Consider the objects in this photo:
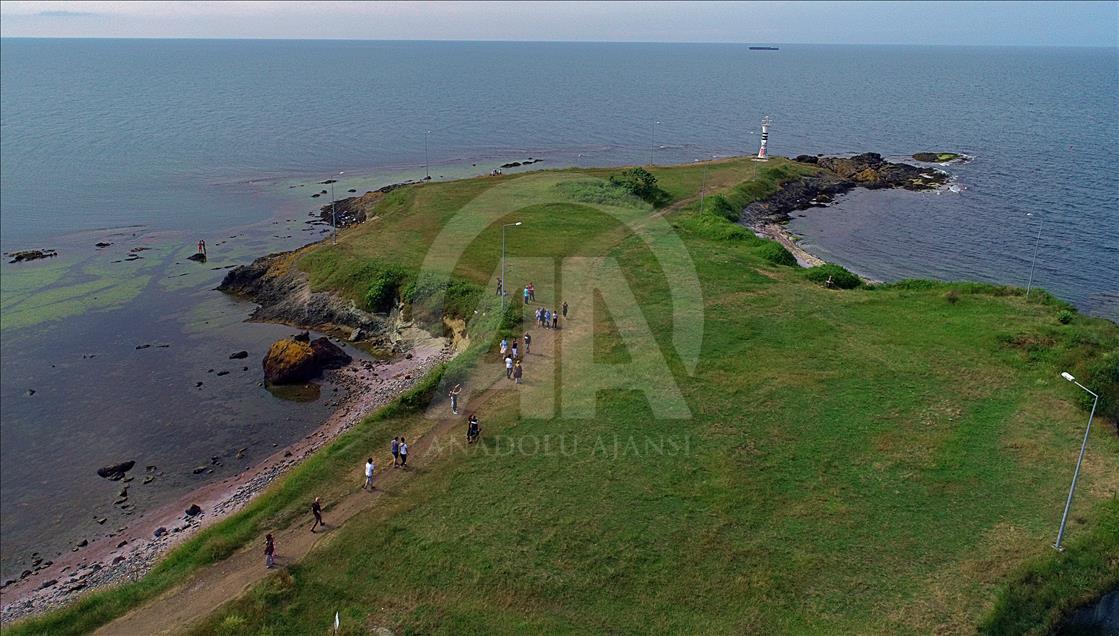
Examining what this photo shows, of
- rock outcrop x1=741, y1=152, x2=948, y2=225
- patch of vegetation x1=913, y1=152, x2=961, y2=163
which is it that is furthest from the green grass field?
patch of vegetation x1=913, y1=152, x2=961, y2=163

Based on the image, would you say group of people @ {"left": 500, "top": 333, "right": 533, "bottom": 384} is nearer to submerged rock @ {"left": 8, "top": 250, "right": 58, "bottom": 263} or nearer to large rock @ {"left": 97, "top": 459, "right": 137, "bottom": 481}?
large rock @ {"left": 97, "top": 459, "right": 137, "bottom": 481}

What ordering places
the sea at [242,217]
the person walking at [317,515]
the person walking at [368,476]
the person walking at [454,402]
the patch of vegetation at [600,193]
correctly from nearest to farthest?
1. the person walking at [317,515]
2. the person walking at [368,476]
3. the person walking at [454,402]
4. the sea at [242,217]
5. the patch of vegetation at [600,193]

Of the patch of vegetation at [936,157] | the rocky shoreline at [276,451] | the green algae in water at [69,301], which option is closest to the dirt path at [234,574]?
the rocky shoreline at [276,451]

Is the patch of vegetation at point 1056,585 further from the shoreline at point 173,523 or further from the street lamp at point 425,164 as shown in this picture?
the street lamp at point 425,164

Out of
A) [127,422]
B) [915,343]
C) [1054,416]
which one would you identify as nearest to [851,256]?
[915,343]

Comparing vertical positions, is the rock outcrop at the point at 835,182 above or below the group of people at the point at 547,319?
above

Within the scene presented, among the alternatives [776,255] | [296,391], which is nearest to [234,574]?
[296,391]

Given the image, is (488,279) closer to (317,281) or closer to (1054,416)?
(317,281)

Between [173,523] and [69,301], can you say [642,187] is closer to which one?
[173,523]
